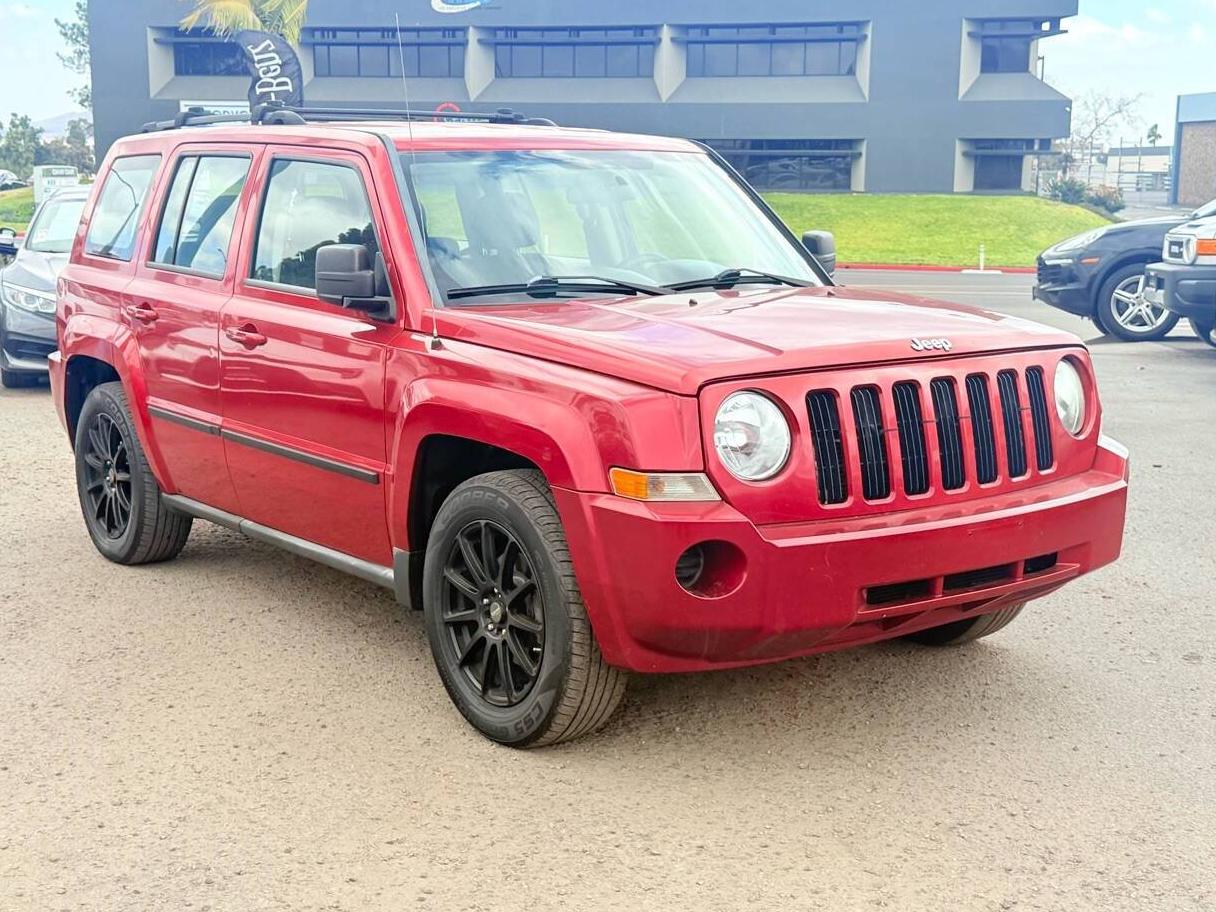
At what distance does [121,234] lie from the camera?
6633 mm

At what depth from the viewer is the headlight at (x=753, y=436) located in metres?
3.98

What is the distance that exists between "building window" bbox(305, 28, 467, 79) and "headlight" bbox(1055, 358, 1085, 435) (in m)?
60.3

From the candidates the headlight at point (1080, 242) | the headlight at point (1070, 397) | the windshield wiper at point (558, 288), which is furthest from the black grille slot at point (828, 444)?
the headlight at point (1080, 242)

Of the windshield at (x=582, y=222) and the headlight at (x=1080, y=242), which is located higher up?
the windshield at (x=582, y=222)

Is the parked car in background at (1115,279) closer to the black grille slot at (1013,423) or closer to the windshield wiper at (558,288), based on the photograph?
the windshield wiper at (558,288)

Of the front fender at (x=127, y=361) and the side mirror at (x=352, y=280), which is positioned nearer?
the side mirror at (x=352, y=280)

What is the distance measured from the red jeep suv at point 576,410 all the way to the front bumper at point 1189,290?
8.92 metres

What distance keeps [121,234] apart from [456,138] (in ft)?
6.93

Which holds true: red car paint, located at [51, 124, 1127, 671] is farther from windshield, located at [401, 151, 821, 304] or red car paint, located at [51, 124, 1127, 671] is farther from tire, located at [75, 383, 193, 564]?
tire, located at [75, 383, 193, 564]

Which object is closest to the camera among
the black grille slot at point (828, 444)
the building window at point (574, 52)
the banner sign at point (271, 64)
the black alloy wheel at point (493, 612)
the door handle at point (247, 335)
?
the black grille slot at point (828, 444)

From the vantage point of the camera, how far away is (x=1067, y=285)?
635 inches

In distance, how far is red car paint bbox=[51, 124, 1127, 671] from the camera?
3939mm

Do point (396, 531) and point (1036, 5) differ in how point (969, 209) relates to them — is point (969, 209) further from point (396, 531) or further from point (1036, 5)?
point (396, 531)

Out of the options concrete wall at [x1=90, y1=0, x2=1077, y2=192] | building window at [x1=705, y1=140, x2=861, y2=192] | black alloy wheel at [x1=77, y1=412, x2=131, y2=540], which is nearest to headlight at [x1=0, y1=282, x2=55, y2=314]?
black alloy wheel at [x1=77, y1=412, x2=131, y2=540]
